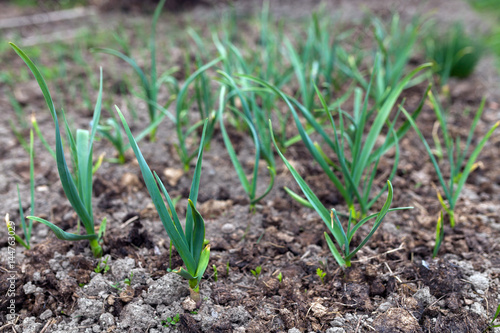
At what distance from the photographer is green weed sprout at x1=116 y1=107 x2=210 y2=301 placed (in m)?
1.08

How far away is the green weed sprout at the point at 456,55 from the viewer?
8.87ft

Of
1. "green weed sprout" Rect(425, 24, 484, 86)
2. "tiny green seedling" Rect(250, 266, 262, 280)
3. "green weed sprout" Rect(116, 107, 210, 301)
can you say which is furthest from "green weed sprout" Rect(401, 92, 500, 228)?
"green weed sprout" Rect(425, 24, 484, 86)

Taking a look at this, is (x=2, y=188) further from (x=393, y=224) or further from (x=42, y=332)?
(x=393, y=224)

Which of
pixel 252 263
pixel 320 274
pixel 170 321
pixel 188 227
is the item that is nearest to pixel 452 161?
pixel 320 274

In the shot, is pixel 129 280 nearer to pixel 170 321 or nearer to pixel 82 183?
pixel 170 321

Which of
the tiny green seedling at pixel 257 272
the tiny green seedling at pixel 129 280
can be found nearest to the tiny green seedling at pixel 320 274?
the tiny green seedling at pixel 257 272

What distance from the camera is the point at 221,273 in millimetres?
1374

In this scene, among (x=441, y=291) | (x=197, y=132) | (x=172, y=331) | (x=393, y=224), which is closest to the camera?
(x=172, y=331)

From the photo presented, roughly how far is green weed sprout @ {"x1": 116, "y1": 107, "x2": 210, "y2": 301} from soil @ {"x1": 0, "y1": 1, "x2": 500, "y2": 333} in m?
0.13

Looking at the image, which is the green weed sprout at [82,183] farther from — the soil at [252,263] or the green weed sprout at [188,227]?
the green weed sprout at [188,227]

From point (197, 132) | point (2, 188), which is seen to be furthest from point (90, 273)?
point (197, 132)

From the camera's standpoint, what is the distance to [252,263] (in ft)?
4.65

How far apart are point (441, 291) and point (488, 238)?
0.43 m

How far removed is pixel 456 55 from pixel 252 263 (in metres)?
2.29
